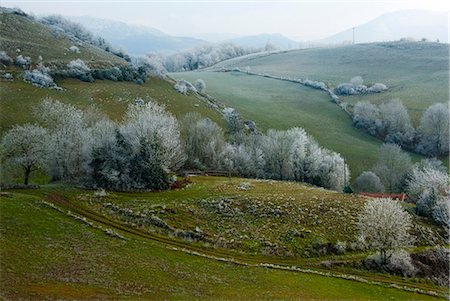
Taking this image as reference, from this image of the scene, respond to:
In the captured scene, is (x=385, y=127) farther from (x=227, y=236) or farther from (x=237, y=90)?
(x=227, y=236)

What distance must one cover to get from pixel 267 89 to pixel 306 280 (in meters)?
144

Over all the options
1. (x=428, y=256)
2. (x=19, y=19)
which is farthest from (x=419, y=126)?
(x=19, y=19)

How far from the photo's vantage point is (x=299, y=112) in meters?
148

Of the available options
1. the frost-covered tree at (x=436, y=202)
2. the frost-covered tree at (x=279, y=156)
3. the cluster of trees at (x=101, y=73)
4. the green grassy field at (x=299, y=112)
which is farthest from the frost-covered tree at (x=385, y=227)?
the cluster of trees at (x=101, y=73)

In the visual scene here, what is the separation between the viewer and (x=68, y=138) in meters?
58.3

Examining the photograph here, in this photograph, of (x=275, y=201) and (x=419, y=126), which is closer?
(x=275, y=201)

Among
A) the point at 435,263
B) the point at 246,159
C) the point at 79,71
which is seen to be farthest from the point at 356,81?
the point at 435,263

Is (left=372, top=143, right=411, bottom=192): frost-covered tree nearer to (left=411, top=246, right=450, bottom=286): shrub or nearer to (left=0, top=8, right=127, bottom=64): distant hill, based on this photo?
(left=411, top=246, right=450, bottom=286): shrub

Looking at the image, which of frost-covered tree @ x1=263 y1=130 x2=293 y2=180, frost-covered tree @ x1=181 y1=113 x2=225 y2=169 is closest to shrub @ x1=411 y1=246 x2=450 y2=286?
frost-covered tree @ x1=263 y1=130 x2=293 y2=180

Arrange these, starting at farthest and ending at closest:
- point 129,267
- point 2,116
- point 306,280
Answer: point 2,116 → point 306,280 → point 129,267

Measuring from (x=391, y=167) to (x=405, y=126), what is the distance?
35.3 metres

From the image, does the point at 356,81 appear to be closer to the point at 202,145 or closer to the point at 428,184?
the point at 202,145

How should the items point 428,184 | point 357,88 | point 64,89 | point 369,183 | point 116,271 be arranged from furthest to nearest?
point 357,88 < point 64,89 < point 369,183 < point 428,184 < point 116,271

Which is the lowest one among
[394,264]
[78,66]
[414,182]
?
[394,264]
